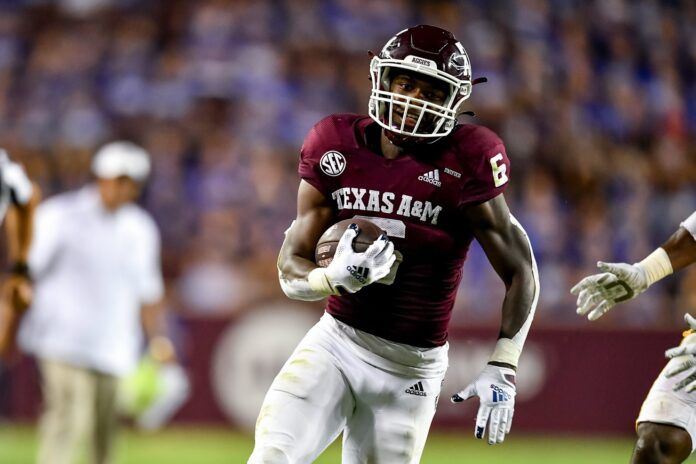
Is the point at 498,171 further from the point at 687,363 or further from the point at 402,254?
the point at 687,363

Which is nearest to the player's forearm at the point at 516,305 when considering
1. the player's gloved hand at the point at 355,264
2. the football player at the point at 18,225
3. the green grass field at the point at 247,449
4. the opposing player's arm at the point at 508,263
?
the opposing player's arm at the point at 508,263

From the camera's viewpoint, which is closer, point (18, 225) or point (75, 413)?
point (18, 225)

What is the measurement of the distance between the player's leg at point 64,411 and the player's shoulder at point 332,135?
2.51m

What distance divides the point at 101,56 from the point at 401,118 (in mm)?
7846

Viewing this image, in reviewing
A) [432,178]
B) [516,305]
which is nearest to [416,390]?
[516,305]

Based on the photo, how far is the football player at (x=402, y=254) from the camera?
4.07 metres

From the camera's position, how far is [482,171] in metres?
4.06

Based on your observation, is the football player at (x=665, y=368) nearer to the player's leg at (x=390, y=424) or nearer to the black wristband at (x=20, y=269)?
the player's leg at (x=390, y=424)

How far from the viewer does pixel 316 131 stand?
4.27 m

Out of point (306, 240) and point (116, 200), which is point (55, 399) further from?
point (306, 240)

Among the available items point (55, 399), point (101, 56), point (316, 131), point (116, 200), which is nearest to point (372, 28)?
point (101, 56)

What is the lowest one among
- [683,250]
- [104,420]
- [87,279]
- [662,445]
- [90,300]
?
[104,420]

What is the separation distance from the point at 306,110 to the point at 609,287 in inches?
266

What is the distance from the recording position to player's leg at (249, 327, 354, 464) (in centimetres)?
395
